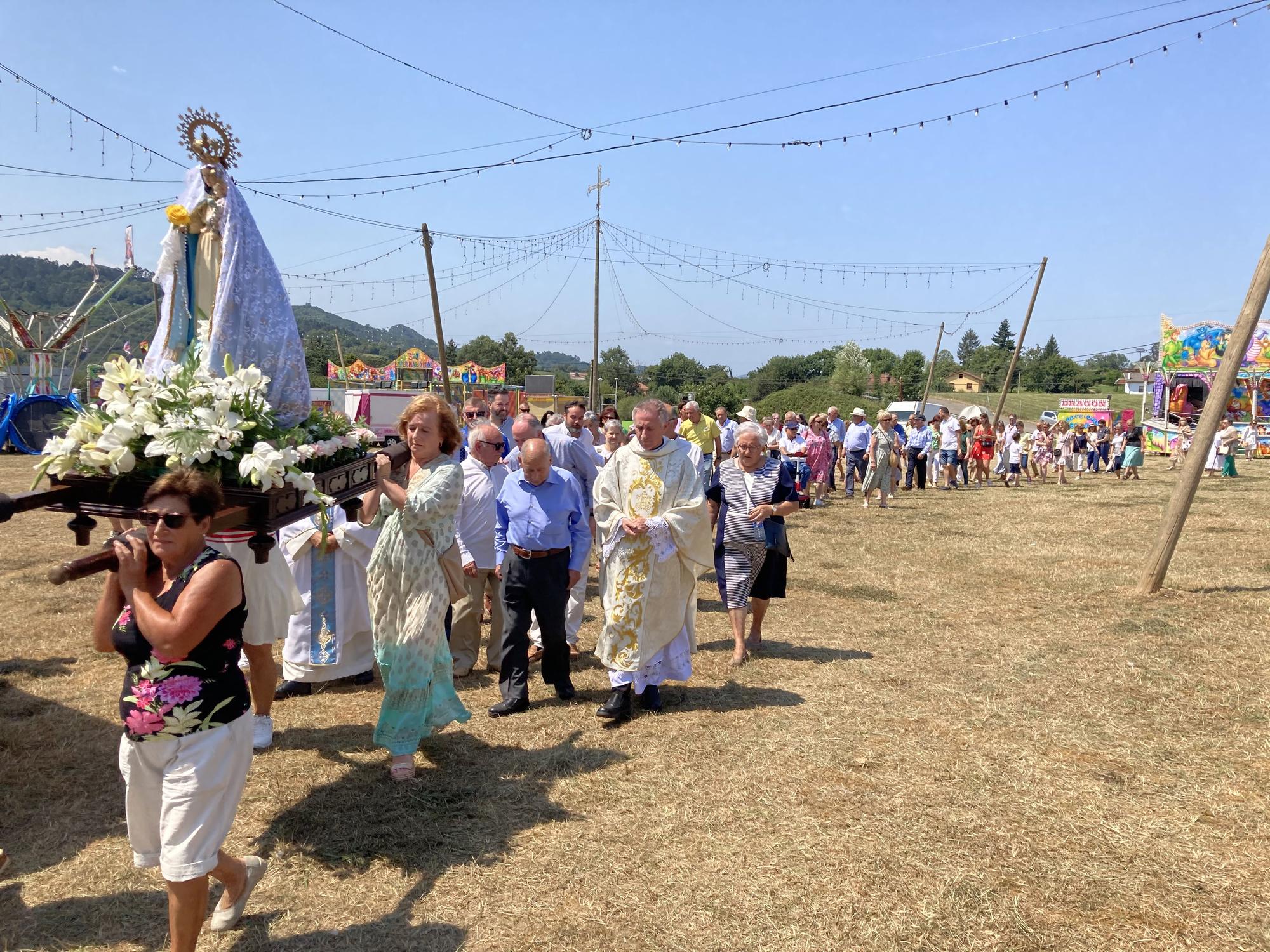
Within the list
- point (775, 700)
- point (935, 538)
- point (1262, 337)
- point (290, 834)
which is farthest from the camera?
point (1262, 337)

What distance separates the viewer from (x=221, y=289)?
4539mm

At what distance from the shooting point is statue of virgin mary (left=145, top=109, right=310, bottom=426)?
456cm

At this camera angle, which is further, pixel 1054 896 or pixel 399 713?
pixel 399 713

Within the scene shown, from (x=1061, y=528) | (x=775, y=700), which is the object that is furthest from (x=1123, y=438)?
(x=775, y=700)

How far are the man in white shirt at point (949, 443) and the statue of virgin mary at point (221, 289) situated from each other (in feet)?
62.3

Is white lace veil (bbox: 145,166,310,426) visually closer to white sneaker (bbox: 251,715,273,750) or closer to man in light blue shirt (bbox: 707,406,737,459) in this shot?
white sneaker (bbox: 251,715,273,750)

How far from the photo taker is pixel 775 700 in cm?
622

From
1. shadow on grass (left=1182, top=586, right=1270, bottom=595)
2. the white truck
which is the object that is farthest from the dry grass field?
the white truck

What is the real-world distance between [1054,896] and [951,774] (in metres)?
1.20

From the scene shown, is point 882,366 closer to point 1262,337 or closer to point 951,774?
point 1262,337

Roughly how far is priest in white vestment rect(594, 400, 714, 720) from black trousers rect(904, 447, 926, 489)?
54.6 ft

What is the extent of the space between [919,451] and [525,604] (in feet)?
57.0

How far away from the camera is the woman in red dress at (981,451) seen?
22203mm

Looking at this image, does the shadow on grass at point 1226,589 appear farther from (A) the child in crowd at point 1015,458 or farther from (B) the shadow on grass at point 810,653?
(A) the child in crowd at point 1015,458
